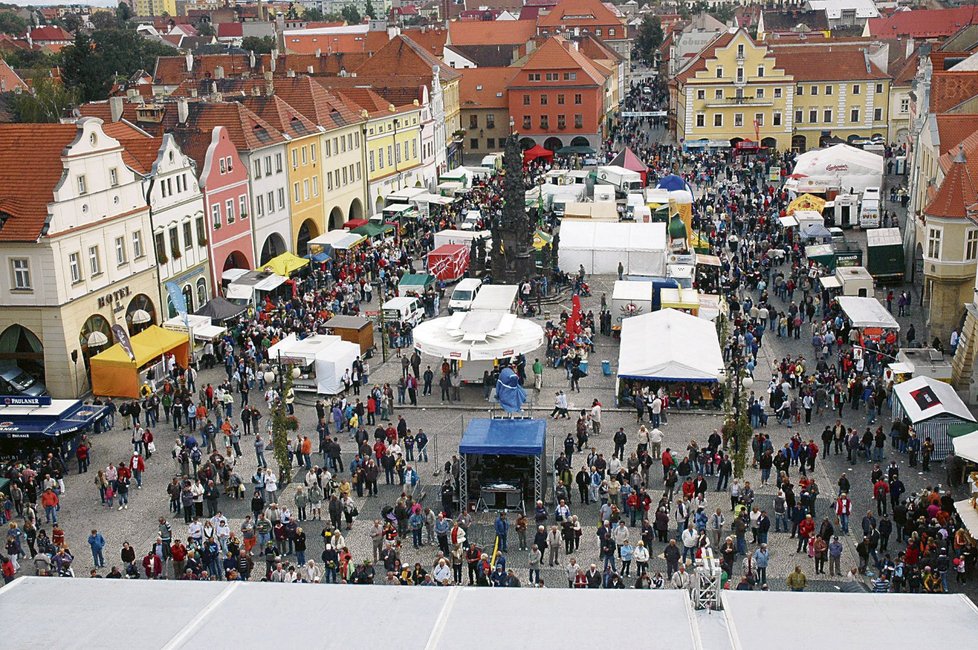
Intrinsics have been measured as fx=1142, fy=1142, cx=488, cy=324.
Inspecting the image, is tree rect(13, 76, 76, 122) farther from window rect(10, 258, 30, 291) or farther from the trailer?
the trailer

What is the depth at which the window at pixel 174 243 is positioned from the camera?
1610 inches

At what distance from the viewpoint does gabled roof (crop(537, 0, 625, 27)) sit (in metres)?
142

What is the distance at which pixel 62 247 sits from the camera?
3441cm

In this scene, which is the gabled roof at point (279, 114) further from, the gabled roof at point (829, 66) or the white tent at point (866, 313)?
the gabled roof at point (829, 66)

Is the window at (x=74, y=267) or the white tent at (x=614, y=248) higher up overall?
the window at (x=74, y=267)

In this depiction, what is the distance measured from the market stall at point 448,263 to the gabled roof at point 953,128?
19.6 metres

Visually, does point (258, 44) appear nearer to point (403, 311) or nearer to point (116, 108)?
point (116, 108)

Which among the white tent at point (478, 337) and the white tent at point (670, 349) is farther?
the white tent at point (478, 337)

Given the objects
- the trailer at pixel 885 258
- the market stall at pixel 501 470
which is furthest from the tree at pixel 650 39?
the market stall at pixel 501 470

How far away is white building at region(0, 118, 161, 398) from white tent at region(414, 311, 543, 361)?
10423mm

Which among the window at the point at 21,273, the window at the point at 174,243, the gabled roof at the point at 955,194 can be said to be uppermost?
the gabled roof at the point at 955,194

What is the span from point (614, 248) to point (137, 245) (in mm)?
19135

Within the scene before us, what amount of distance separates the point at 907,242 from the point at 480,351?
2370 cm

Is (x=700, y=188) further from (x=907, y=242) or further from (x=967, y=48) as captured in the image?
(x=907, y=242)
